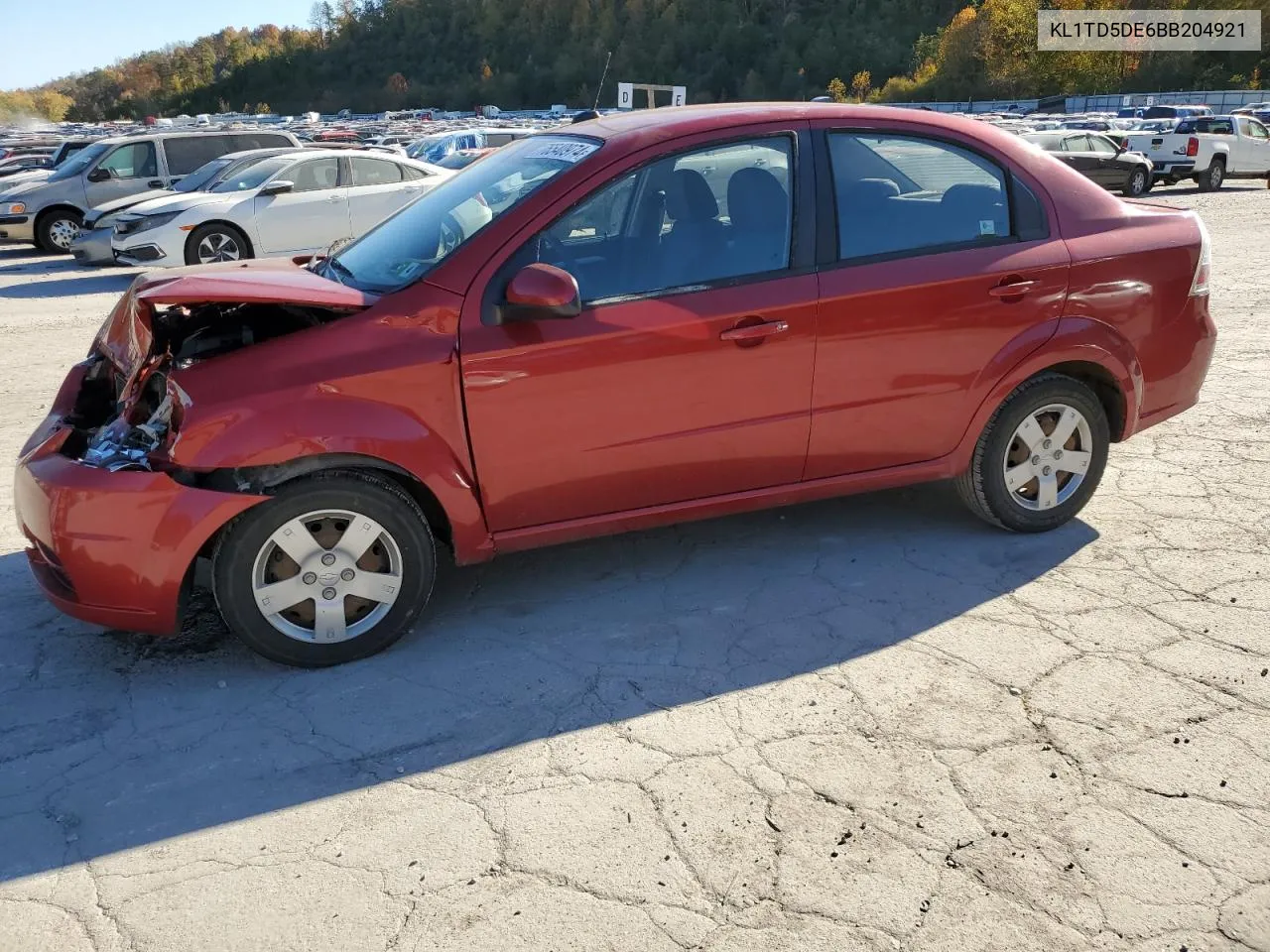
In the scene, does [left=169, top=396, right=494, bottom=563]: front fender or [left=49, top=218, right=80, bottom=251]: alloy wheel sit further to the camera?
[left=49, top=218, right=80, bottom=251]: alloy wheel

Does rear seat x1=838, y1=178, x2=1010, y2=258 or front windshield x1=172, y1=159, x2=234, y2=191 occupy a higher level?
front windshield x1=172, y1=159, x2=234, y2=191

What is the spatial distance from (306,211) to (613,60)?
5054 inches

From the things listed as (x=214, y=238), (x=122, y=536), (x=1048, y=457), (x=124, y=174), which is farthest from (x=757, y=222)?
(x=124, y=174)

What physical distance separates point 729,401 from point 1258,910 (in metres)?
2.23

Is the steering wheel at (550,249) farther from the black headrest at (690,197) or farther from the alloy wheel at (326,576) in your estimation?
the alloy wheel at (326,576)

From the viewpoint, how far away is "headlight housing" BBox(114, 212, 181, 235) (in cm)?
1267

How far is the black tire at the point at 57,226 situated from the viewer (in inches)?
643

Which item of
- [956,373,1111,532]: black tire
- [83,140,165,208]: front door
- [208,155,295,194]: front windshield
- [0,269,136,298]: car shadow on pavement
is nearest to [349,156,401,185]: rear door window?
[208,155,295,194]: front windshield

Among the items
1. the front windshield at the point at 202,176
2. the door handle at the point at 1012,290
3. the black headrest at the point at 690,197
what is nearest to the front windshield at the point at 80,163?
the front windshield at the point at 202,176

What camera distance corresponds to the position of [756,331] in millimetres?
3959

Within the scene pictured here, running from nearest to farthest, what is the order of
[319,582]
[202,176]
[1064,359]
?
[319,582] < [1064,359] < [202,176]

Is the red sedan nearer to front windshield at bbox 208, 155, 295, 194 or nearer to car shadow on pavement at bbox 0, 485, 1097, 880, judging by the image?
car shadow on pavement at bbox 0, 485, 1097, 880

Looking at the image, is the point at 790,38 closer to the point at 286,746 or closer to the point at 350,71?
the point at 350,71

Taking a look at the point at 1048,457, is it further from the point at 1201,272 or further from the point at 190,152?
the point at 190,152
